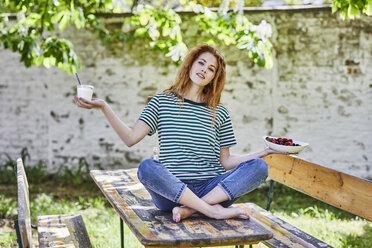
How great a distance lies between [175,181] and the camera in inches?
79.3

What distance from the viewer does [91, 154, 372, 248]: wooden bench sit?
1704mm

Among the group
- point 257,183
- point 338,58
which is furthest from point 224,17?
point 257,183

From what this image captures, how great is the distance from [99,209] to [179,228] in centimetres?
312

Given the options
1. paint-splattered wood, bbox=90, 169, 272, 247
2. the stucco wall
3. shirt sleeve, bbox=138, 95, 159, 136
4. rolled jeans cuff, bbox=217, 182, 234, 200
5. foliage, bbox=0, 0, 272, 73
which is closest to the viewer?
paint-splattered wood, bbox=90, 169, 272, 247

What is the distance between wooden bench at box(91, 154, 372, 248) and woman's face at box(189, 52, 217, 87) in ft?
2.32

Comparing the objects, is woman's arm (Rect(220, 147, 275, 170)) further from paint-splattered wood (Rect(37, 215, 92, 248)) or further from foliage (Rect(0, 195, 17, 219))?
foliage (Rect(0, 195, 17, 219))

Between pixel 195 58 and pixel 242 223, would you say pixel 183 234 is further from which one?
pixel 195 58

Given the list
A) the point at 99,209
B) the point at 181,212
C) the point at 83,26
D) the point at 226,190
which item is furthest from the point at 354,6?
the point at 99,209

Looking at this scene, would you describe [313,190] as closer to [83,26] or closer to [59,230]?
[59,230]

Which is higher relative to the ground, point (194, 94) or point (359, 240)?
point (194, 94)

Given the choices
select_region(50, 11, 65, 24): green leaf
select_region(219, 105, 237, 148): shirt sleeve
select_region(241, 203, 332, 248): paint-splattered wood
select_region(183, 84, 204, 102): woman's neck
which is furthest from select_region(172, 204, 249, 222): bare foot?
select_region(50, 11, 65, 24): green leaf

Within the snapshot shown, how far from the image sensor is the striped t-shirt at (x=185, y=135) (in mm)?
2365

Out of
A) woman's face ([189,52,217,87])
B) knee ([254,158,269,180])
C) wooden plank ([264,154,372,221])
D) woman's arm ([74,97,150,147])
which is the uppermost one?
woman's face ([189,52,217,87])

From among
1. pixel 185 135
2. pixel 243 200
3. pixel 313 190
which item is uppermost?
pixel 185 135
